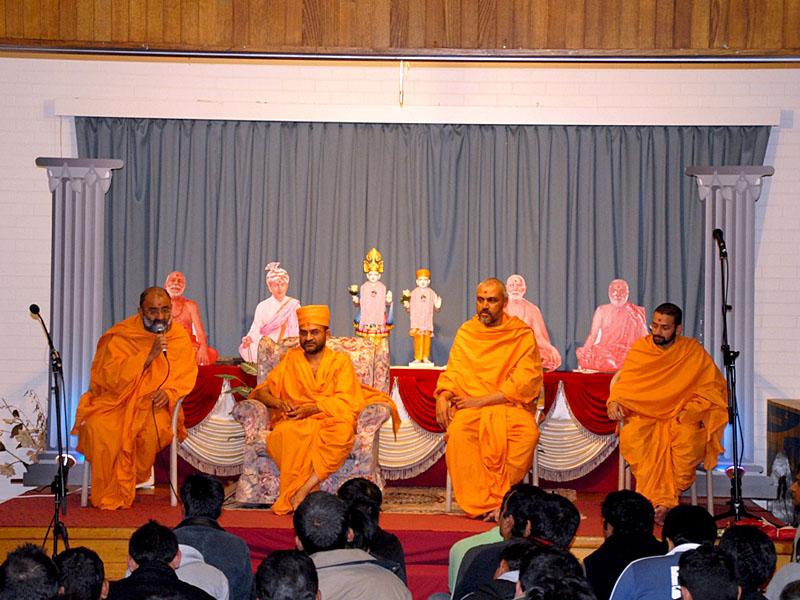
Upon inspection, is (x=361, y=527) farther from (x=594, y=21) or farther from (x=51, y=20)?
(x=51, y=20)

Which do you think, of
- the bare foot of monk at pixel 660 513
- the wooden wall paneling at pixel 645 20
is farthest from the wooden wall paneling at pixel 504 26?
the bare foot of monk at pixel 660 513

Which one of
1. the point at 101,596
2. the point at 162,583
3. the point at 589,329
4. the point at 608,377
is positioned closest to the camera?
the point at 162,583

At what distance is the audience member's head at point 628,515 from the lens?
15.8ft

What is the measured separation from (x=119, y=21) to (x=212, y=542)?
4097 millimetres

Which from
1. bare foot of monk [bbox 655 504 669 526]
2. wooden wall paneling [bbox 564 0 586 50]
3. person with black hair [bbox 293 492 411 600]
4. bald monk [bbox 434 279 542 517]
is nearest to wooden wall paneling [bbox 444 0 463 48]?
wooden wall paneling [bbox 564 0 586 50]

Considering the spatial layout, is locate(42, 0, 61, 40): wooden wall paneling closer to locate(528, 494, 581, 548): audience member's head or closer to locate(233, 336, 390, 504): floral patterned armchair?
locate(233, 336, 390, 504): floral patterned armchair

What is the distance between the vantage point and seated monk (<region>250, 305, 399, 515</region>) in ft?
25.6

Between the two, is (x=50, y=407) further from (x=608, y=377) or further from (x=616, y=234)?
(x=616, y=234)

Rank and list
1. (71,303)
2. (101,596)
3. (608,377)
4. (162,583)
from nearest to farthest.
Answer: (162,583)
(101,596)
(608,377)
(71,303)

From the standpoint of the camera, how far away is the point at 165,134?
11297 mm

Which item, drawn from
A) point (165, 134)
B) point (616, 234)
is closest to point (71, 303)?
point (165, 134)

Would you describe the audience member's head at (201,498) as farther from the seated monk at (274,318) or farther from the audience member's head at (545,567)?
the seated monk at (274,318)

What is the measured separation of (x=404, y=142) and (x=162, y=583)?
26.9ft

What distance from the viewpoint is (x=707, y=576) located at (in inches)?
142
